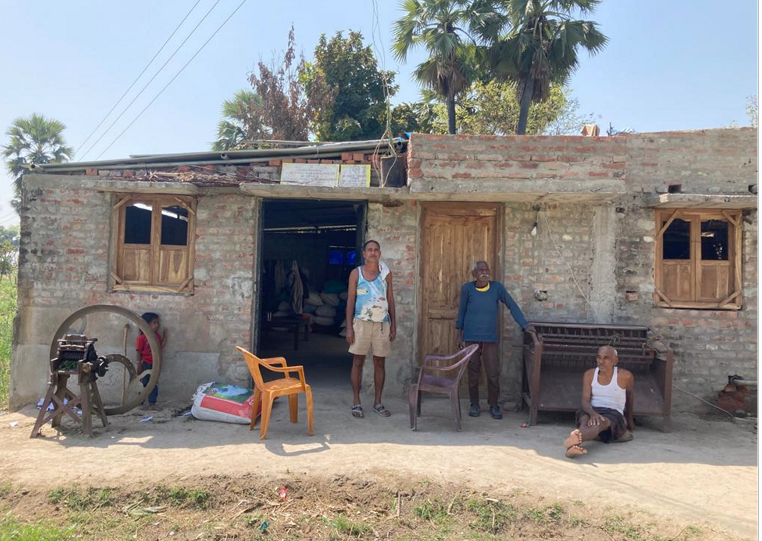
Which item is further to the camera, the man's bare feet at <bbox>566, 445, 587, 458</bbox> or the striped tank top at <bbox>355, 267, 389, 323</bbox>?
the striped tank top at <bbox>355, 267, 389, 323</bbox>

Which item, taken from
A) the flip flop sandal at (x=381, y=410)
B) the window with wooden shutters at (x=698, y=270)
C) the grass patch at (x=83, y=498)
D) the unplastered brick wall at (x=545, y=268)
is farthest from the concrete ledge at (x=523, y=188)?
the grass patch at (x=83, y=498)

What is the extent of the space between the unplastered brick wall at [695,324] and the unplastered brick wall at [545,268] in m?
0.45

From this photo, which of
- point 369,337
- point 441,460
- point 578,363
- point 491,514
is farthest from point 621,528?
point 369,337

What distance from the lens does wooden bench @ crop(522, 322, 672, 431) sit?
5.55 meters

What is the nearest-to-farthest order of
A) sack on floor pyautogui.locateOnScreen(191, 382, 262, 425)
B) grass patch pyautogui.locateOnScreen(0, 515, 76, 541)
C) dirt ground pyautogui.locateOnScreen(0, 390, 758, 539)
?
grass patch pyautogui.locateOnScreen(0, 515, 76, 541) → dirt ground pyautogui.locateOnScreen(0, 390, 758, 539) → sack on floor pyautogui.locateOnScreen(191, 382, 262, 425)

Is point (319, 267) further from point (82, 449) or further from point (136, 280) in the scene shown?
point (82, 449)

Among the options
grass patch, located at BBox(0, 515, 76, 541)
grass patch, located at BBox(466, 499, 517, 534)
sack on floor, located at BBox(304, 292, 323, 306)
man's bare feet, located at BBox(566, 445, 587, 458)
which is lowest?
grass patch, located at BBox(0, 515, 76, 541)

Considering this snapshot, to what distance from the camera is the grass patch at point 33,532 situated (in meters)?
3.41

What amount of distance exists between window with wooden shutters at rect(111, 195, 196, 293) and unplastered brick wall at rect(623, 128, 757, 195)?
5.80m

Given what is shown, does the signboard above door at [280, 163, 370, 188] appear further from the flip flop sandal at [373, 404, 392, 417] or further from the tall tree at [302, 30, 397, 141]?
the tall tree at [302, 30, 397, 141]

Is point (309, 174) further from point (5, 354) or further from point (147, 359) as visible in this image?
point (5, 354)

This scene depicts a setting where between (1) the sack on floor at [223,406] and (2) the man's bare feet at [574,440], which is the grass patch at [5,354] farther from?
(2) the man's bare feet at [574,440]

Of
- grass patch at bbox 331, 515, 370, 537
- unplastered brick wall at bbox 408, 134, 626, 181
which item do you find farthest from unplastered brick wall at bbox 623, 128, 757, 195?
grass patch at bbox 331, 515, 370, 537

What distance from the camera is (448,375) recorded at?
6793mm
